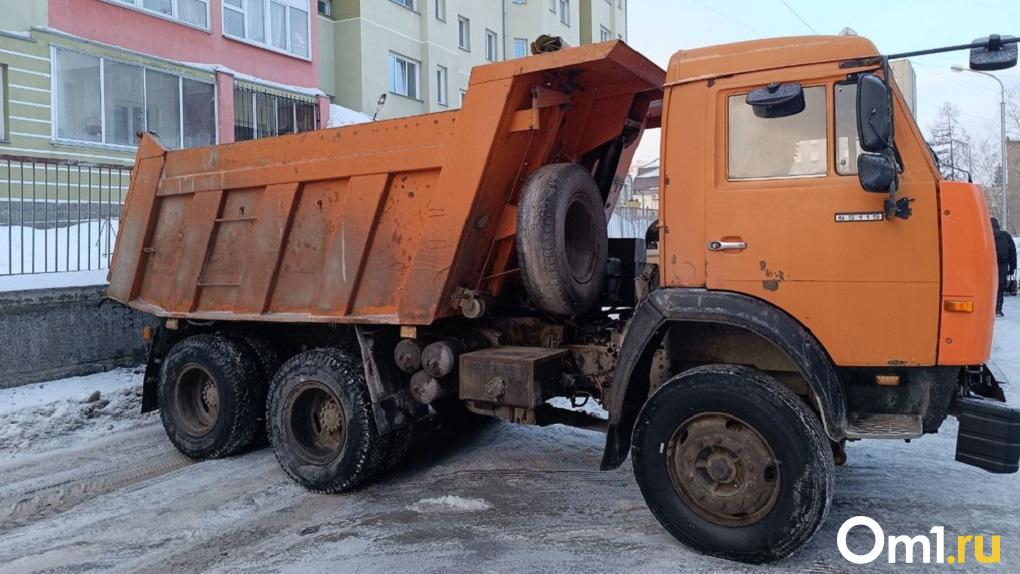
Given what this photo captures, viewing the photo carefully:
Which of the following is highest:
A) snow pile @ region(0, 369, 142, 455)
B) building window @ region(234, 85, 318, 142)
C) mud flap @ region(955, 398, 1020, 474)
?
building window @ region(234, 85, 318, 142)

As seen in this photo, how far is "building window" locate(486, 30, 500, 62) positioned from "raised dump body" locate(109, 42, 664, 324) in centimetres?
2695

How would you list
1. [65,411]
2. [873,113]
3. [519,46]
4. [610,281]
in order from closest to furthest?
[873,113], [610,281], [65,411], [519,46]

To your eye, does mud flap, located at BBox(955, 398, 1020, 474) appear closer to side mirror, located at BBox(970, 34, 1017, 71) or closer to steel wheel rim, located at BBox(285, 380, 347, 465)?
side mirror, located at BBox(970, 34, 1017, 71)

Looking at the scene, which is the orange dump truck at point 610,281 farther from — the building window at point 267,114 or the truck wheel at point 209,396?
the building window at point 267,114

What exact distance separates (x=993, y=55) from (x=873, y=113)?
830mm

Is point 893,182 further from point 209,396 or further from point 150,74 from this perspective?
point 150,74

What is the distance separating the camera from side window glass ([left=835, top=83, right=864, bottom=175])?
3.97 m

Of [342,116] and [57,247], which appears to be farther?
[342,116]

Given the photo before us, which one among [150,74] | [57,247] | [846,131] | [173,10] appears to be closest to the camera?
[846,131]

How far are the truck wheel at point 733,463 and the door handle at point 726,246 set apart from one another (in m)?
0.67

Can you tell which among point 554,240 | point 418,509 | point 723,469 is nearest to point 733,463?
point 723,469

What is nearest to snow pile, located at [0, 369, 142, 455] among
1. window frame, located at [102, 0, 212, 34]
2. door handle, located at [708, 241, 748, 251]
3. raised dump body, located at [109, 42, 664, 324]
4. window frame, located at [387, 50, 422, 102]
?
raised dump body, located at [109, 42, 664, 324]

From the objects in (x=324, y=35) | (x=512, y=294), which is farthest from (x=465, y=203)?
(x=324, y=35)

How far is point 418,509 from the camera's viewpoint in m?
5.15
